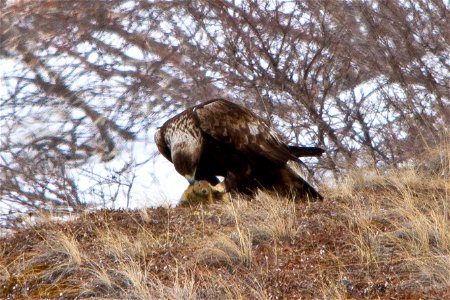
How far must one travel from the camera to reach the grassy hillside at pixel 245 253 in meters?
5.59

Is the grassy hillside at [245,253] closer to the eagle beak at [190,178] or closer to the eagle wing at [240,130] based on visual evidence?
the eagle beak at [190,178]

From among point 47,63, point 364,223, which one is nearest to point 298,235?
point 364,223

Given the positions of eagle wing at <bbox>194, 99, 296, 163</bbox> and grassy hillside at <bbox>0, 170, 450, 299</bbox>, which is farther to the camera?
eagle wing at <bbox>194, 99, 296, 163</bbox>

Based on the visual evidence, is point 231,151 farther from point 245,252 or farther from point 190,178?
point 245,252

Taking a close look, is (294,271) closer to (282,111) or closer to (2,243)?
(2,243)

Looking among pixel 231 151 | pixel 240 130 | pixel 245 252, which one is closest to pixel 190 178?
pixel 231 151

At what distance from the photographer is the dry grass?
18.3ft

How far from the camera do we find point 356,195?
309 inches

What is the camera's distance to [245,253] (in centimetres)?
609

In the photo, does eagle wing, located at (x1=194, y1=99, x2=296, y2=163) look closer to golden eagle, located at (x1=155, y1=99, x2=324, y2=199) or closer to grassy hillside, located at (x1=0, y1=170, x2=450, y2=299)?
golden eagle, located at (x1=155, y1=99, x2=324, y2=199)

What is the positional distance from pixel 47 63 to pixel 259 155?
6711mm

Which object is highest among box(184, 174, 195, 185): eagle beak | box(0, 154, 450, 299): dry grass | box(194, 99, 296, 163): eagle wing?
box(194, 99, 296, 163): eagle wing

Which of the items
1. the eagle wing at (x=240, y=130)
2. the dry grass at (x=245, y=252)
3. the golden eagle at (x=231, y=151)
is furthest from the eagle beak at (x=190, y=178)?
the dry grass at (x=245, y=252)

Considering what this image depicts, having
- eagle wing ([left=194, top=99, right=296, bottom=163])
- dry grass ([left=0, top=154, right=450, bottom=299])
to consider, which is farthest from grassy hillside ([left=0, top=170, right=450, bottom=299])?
eagle wing ([left=194, top=99, right=296, bottom=163])
